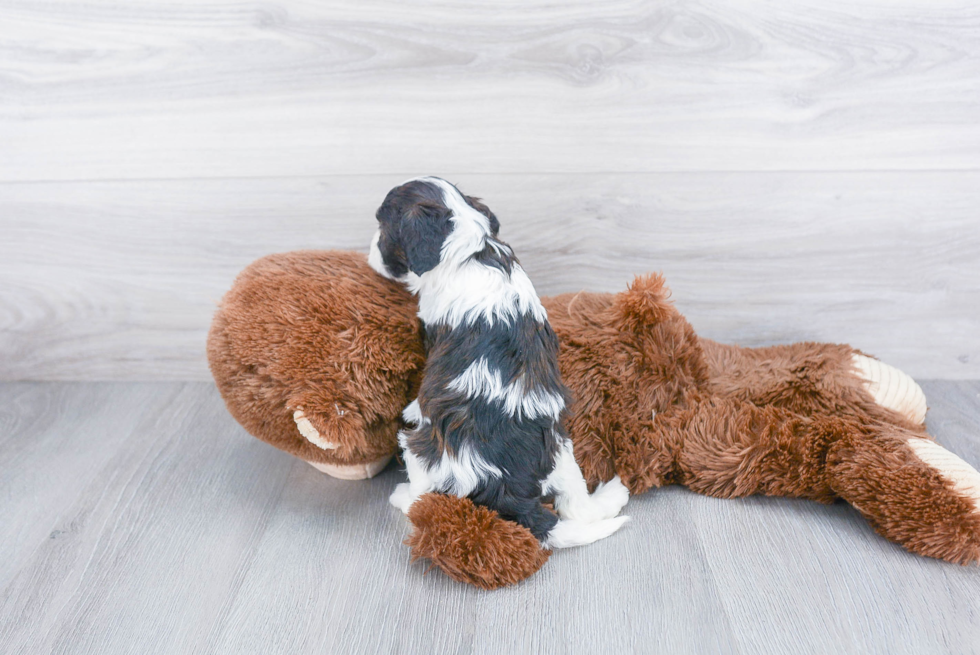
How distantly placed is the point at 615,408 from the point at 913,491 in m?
0.48

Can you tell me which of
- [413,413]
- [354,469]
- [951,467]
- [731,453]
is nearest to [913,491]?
[951,467]

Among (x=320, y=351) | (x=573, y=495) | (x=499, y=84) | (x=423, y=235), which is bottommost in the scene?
(x=573, y=495)

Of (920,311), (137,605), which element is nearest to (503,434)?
(137,605)

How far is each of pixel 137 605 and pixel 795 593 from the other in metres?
0.99

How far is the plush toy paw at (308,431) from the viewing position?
3.47 feet

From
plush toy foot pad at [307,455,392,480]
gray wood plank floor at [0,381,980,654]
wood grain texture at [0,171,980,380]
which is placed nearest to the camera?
gray wood plank floor at [0,381,980,654]

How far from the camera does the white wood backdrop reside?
4.12 feet

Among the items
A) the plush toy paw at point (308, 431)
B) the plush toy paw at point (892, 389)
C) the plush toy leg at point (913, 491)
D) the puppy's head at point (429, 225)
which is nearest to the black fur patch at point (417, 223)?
the puppy's head at point (429, 225)

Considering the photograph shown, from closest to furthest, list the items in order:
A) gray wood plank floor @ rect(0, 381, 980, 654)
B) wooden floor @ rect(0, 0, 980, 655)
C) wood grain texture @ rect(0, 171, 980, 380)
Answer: gray wood plank floor @ rect(0, 381, 980, 654), wooden floor @ rect(0, 0, 980, 655), wood grain texture @ rect(0, 171, 980, 380)

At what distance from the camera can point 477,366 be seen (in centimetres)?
97

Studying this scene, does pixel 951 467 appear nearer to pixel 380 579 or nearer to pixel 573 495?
pixel 573 495

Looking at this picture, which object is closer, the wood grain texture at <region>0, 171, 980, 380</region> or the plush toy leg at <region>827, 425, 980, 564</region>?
the plush toy leg at <region>827, 425, 980, 564</region>

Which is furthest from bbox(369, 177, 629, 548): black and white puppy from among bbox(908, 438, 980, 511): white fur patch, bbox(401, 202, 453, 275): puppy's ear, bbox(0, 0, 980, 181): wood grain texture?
bbox(908, 438, 980, 511): white fur patch

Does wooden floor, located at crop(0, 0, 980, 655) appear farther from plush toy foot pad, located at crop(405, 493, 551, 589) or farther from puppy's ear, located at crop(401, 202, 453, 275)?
puppy's ear, located at crop(401, 202, 453, 275)
